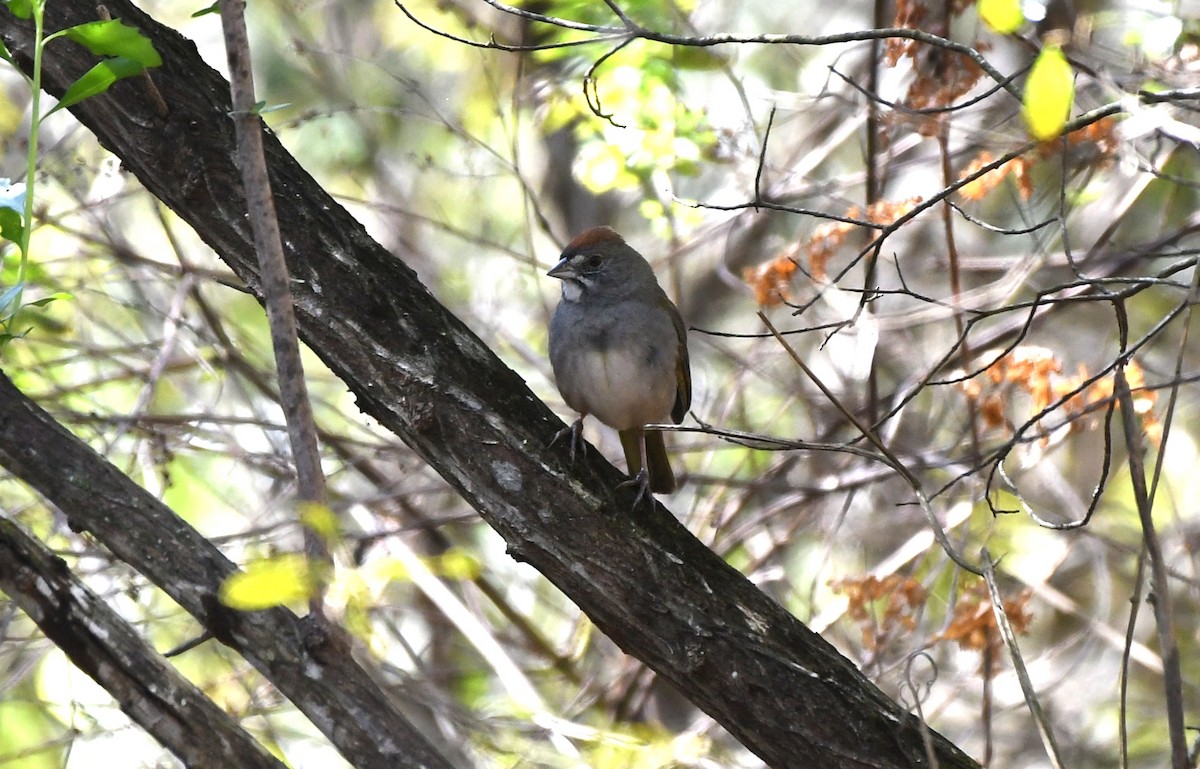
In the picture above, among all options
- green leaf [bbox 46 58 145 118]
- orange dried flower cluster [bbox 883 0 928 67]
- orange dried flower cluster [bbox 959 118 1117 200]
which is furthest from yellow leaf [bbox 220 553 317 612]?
orange dried flower cluster [bbox 883 0 928 67]

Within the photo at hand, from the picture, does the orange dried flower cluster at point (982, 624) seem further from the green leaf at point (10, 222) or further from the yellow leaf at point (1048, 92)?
the green leaf at point (10, 222)

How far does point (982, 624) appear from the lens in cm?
426

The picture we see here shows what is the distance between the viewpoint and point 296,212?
299cm

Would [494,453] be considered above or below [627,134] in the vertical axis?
below

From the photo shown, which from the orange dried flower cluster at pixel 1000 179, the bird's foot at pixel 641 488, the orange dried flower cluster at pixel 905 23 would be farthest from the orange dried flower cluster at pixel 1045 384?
the bird's foot at pixel 641 488

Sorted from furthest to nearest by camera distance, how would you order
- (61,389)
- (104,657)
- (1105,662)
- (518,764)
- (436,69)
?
(436,69) < (1105,662) < (61,389) < (518,764) < (104,657)

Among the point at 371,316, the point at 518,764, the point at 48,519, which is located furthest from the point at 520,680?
the point at 371,316

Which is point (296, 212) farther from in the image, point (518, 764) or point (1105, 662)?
point (1105, 662)

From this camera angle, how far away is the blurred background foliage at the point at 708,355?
438 centimetres

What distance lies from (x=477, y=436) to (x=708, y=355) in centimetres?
447

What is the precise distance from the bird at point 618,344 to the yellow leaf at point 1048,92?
2.82 meters

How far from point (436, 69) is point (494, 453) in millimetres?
6234

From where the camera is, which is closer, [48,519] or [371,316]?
[371,316]

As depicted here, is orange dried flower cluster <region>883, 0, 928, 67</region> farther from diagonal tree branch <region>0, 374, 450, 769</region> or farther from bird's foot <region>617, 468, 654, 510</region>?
diagonal tree branch <region>0, 374, 450, 769</region>
